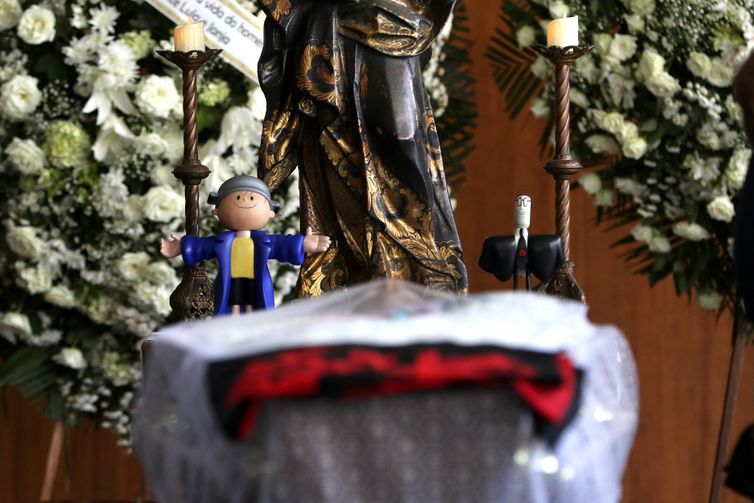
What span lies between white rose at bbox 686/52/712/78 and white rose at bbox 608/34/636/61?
0.13 meters

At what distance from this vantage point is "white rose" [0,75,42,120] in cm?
231

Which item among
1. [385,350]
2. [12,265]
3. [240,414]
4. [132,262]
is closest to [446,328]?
[385,350]

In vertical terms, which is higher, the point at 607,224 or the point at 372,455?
the point at 607,224

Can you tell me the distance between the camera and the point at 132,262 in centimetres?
229

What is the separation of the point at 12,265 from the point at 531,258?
115 centimetres

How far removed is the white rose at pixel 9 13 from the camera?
92.7 inches

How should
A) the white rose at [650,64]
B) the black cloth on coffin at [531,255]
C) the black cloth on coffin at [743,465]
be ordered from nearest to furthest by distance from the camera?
1. the black cloth on coffin at [743,465]
2. the black cloth on coffin at [531,255]
3. the white rose at [650,64]

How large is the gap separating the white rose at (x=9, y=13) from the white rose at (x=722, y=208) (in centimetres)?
137

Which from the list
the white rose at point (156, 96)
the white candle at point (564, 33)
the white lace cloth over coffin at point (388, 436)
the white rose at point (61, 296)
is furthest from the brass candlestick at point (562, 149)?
the white rose at point (61, 296)

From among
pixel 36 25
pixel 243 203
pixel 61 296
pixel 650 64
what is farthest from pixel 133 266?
pixel 650 64

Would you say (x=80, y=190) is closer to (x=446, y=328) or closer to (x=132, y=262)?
(x=132, y=262)

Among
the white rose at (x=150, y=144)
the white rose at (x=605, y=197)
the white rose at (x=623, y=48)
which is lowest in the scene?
the white rose at (x=605, y=197)

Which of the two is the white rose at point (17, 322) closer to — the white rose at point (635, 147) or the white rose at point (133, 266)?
the white rose at point (133, 266)

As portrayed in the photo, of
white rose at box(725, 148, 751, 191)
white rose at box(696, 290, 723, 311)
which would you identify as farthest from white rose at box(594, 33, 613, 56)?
white rose at box(696, 290, 723, 311)
